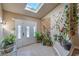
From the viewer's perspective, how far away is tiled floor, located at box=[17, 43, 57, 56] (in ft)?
6.68

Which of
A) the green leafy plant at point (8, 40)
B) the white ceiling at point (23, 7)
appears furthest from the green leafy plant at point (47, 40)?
the green leafy plant at point (8, 40)

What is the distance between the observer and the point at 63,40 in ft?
6.66

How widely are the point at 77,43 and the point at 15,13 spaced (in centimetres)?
104

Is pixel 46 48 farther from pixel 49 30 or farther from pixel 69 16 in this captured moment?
pixel 69 16

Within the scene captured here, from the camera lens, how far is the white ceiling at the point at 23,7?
200 centimetres

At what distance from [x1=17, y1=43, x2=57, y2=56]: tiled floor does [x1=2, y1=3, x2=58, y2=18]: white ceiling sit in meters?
0.47

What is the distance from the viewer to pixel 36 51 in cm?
205

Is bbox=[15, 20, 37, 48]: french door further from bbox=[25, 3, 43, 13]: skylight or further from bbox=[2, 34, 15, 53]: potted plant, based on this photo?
bbox=[25, 3, 43, 13]: skylight

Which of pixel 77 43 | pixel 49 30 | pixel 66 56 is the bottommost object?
pixel 66 56

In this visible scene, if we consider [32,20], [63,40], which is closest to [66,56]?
[63,40]

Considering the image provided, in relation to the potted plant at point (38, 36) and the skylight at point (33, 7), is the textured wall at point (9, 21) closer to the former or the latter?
the skylight at point (33, 7)

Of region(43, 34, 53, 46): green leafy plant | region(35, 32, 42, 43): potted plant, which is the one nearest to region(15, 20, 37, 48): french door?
region(35, 32, 42, 43): potted plant

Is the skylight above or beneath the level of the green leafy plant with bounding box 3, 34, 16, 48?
above

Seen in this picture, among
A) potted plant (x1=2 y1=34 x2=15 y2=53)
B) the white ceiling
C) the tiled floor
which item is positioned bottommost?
the tiled floor
